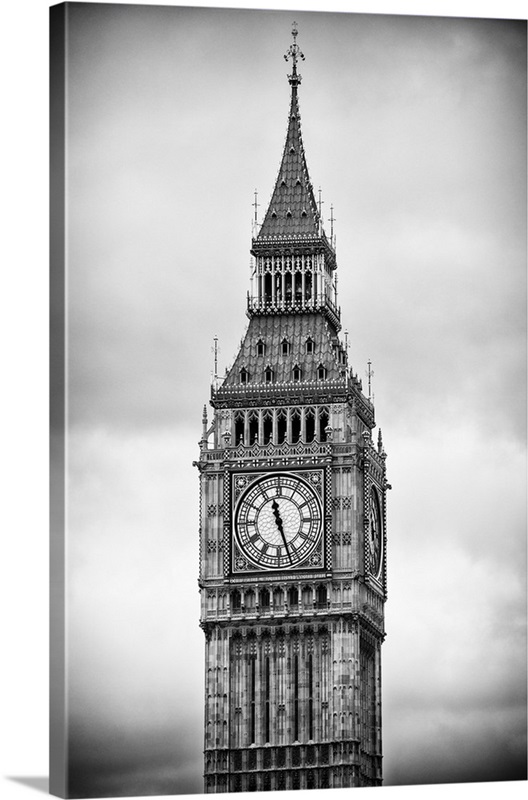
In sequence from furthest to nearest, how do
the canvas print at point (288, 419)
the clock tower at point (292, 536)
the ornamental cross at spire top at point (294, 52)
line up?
the clock tower at point (292, 536), the ornamental cross at spire top at point (294, 52), the canvas print at point (288, 419)

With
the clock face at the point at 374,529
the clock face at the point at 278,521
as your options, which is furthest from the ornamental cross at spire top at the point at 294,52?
the clock face at the point at 374,529

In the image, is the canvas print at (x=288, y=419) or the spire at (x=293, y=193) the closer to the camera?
the canvas print at (x=288, y=419)

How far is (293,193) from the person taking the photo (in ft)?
159

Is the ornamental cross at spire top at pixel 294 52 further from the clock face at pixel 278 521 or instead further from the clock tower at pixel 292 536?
the clock face at pixel 278 521

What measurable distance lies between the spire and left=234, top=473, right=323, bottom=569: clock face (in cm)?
406

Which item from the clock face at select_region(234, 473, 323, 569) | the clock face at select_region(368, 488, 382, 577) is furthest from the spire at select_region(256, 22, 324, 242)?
the clock face at select_region(368, 488, 382, 577)

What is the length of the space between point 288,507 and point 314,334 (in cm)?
308

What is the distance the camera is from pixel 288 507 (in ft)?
161

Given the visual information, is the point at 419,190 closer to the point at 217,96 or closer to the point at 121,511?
the point at 217,96

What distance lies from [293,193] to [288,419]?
12.4 feet

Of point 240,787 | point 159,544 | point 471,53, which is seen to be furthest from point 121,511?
point 471,53

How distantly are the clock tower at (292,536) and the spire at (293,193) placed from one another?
0.04m

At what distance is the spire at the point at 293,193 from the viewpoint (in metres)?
46.6

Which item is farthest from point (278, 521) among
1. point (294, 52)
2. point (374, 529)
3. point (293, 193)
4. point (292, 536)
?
point (294, 52)
